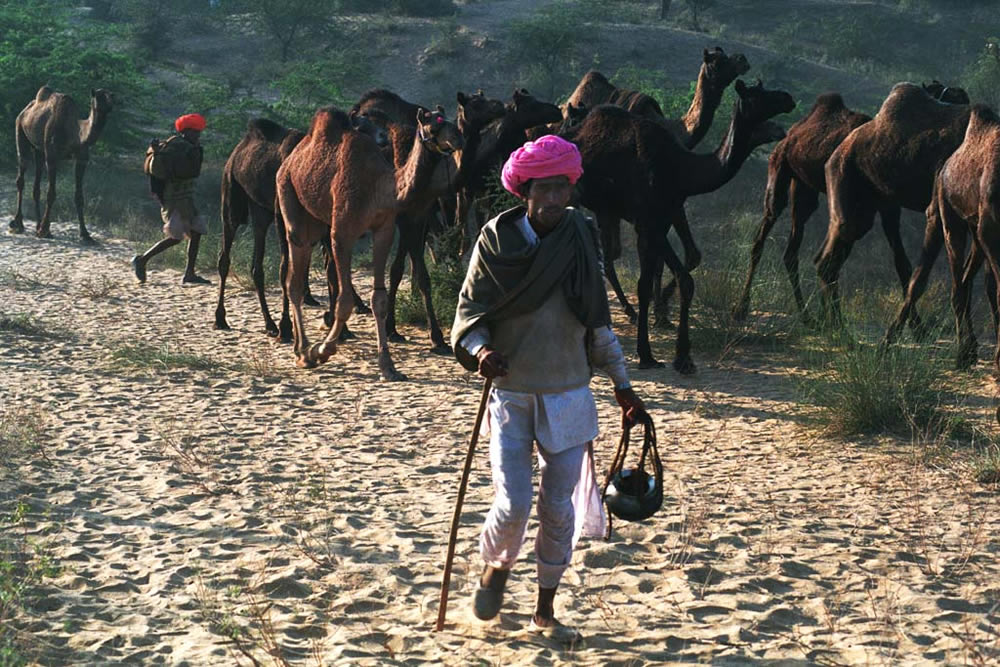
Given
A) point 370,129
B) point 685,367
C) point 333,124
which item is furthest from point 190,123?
point 685,367

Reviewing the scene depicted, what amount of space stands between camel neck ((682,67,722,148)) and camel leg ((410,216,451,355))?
10.3 ft

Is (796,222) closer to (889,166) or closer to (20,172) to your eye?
(889,166)

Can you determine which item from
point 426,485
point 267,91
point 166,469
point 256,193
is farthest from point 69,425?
point 267,91

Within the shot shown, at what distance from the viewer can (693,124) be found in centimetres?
1178

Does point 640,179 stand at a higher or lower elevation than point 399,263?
higher

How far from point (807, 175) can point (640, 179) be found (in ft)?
7.72

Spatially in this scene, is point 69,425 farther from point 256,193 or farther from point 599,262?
point 599,262

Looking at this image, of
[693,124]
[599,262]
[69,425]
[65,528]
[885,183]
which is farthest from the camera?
[693,124]

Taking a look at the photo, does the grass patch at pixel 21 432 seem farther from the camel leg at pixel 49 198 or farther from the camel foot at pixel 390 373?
the camel leg at pixel 49 198

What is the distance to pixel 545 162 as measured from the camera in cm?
429

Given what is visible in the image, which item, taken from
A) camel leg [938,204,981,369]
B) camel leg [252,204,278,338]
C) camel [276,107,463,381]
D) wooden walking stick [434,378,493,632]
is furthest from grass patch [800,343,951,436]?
camel leg [252,204,278,338]

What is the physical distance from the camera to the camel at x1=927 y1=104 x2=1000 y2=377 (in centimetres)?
780

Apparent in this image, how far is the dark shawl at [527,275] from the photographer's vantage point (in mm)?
4305

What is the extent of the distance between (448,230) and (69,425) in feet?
14.0
